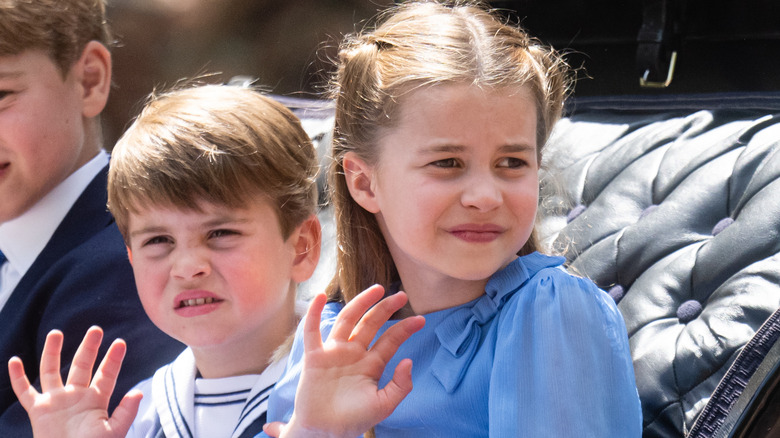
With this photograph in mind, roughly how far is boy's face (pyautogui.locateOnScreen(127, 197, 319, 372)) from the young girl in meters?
0.13

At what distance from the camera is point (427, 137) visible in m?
0.84

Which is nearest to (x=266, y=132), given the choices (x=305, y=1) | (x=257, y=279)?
(x=257, y=279)

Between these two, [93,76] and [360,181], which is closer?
[360,181]

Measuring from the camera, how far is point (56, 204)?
1.29 m

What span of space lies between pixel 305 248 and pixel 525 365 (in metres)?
0.44

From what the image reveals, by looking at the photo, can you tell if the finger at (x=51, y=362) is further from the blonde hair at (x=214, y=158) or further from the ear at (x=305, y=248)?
the ear at (x=305, y=248)

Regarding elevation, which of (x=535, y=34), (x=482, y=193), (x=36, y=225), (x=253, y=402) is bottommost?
(x=253, y=402)

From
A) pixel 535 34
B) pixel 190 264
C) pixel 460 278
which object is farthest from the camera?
pixel 535 34

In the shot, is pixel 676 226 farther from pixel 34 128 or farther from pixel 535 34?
pixel 34 128

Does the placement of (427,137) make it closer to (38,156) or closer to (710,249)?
(710,249)

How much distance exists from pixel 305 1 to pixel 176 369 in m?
1.55

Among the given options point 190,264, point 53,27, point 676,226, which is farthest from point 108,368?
point 676,226

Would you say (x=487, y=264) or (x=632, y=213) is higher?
(x=487, y=264)

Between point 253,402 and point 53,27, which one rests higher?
point 53,27
